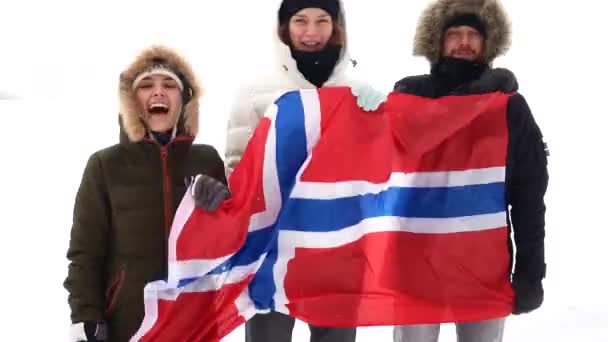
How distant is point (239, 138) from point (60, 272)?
3087mm

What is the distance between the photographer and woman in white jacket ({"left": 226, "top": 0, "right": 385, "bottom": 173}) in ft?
7.25

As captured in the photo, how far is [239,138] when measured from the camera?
2217 millimetres

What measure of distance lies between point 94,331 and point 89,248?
273 mm

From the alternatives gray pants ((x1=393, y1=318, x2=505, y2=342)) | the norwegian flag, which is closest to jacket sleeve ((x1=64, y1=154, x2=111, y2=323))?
the norwegian flag

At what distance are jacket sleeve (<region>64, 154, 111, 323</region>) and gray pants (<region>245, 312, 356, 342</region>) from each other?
0.54 meters

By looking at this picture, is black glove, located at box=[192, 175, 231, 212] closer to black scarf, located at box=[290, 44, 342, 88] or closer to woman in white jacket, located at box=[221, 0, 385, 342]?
woman in white jacket, located at box=[221, 0, 385, 342]

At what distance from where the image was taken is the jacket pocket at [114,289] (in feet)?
6.58

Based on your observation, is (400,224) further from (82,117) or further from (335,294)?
(82,117)

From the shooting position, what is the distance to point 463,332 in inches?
88.2

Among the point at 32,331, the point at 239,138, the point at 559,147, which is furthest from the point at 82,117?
the point at 239,138

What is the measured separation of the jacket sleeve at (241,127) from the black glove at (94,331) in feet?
2.23

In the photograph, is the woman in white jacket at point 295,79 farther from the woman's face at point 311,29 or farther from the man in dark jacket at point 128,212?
the man in dark jacket at point 128,212

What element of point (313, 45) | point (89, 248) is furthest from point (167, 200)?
point (313, 45)

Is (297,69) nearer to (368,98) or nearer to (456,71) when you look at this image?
(368,98)
